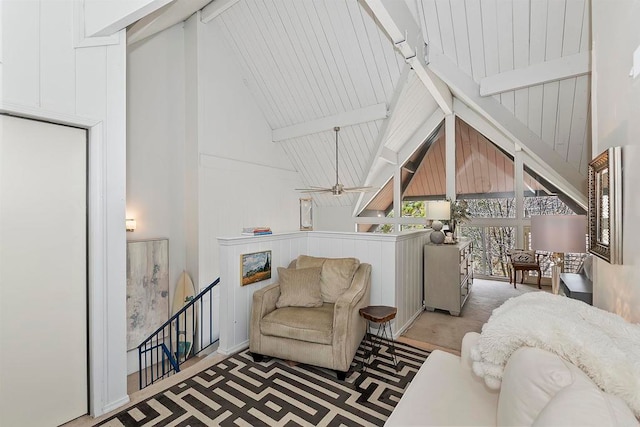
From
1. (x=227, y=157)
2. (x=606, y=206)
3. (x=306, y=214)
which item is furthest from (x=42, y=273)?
(x=306, y=214)

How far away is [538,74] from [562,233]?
1500 millimetres

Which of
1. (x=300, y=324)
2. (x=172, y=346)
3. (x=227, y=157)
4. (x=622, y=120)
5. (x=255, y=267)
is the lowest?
(x=172, y=346)

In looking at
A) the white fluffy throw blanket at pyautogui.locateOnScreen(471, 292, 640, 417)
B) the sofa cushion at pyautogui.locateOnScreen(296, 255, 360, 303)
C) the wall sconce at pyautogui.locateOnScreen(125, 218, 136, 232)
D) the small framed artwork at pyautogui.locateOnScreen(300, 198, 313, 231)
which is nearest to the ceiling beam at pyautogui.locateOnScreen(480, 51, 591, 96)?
the white fluffy throw blanket at pyautogui.locateOnScreen(471, 292, 640, 417)

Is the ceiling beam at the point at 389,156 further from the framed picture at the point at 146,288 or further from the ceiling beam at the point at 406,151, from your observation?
the framed picture at the point at 146,288

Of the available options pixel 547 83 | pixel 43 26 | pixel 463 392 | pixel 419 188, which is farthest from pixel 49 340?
pixel 419 188

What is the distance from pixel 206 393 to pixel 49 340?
1069 millimetres

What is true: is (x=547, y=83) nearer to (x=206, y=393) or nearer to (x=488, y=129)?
(x=488, y=129)

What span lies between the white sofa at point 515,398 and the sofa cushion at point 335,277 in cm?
125

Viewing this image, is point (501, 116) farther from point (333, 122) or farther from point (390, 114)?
point (333, 122)

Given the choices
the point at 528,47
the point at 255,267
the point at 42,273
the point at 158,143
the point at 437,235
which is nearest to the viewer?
the point at 42,273

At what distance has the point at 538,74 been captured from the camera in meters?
2.69

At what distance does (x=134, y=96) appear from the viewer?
13.9 feet

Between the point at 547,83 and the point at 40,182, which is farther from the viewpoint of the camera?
the point at 547,83

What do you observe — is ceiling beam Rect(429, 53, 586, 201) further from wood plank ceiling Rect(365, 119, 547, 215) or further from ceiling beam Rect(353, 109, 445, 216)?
ceiling beam Rect(353, 109, 445, 216)
